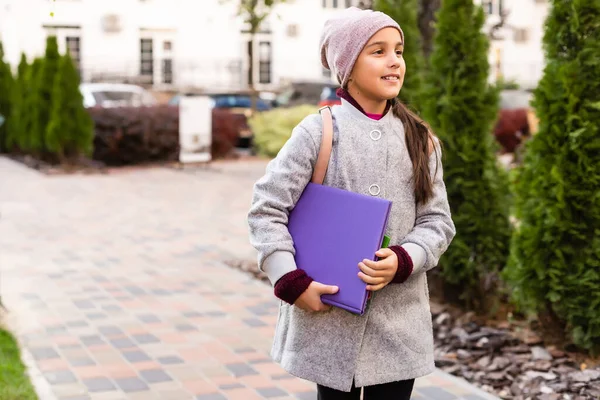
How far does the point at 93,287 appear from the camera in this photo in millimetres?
7098

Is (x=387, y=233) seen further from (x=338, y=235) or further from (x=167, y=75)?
(x=167, y=75)

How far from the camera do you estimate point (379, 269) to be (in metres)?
2.57

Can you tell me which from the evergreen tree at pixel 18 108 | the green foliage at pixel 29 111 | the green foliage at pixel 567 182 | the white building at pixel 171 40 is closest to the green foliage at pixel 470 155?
the green foliage at pixel 567 182

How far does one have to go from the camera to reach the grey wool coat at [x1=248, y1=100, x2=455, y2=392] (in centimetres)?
266

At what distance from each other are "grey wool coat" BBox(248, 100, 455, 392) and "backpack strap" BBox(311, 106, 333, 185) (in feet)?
0.05

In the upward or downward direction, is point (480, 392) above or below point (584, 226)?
below

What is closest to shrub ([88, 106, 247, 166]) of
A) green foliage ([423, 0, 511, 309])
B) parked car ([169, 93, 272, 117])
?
parked car ([169, 93, 272, 117])

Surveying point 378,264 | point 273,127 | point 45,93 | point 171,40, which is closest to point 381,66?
point 378,264

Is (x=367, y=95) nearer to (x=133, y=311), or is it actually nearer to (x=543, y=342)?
(x=543, y=342)

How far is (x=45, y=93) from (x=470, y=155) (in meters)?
13.1

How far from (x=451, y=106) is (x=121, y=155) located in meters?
12.3

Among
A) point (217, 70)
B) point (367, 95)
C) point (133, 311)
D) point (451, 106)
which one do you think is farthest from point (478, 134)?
point (217, 70)

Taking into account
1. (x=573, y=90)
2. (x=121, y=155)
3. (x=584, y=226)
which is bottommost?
A: (x=121, y=155)

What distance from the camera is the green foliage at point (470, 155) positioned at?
6.07 m
